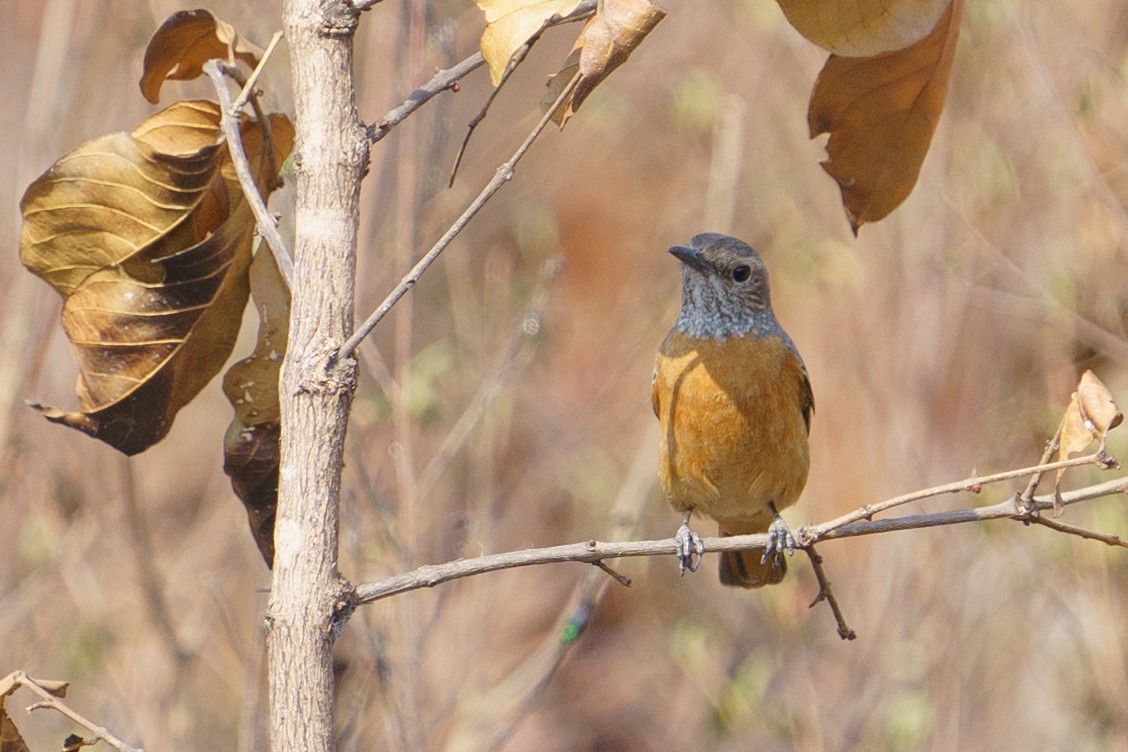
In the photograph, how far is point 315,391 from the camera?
6.84 ft

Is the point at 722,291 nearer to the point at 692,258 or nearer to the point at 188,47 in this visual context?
the point at 692,258

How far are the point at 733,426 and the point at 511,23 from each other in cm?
263

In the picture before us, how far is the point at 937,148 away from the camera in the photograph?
720 centimetres

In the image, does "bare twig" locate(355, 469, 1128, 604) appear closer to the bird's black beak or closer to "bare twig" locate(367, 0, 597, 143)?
"bare twig" locate(367, 0, 597, 143)

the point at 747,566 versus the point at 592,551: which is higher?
the point at 747,566

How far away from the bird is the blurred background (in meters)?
0.62

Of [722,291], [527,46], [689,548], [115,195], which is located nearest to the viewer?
[527,46]

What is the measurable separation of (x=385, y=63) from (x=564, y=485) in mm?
4228

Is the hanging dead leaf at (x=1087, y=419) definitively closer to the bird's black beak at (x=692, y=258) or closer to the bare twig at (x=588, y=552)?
the bare twig at (x=588, y=552)

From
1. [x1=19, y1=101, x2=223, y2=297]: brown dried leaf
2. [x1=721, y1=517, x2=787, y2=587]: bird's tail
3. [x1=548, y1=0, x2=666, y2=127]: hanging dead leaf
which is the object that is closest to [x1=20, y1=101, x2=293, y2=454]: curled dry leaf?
[x1=19, y1=101, x2=223, y2=297]: brown dried leaf

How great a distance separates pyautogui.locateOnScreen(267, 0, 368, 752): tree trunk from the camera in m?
2.04

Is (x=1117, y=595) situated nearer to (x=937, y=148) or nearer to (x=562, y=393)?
(x=937, y=148)

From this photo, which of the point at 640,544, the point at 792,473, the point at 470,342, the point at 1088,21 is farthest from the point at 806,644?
the point at 640,544

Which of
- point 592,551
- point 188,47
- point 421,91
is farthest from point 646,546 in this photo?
point 188,47
